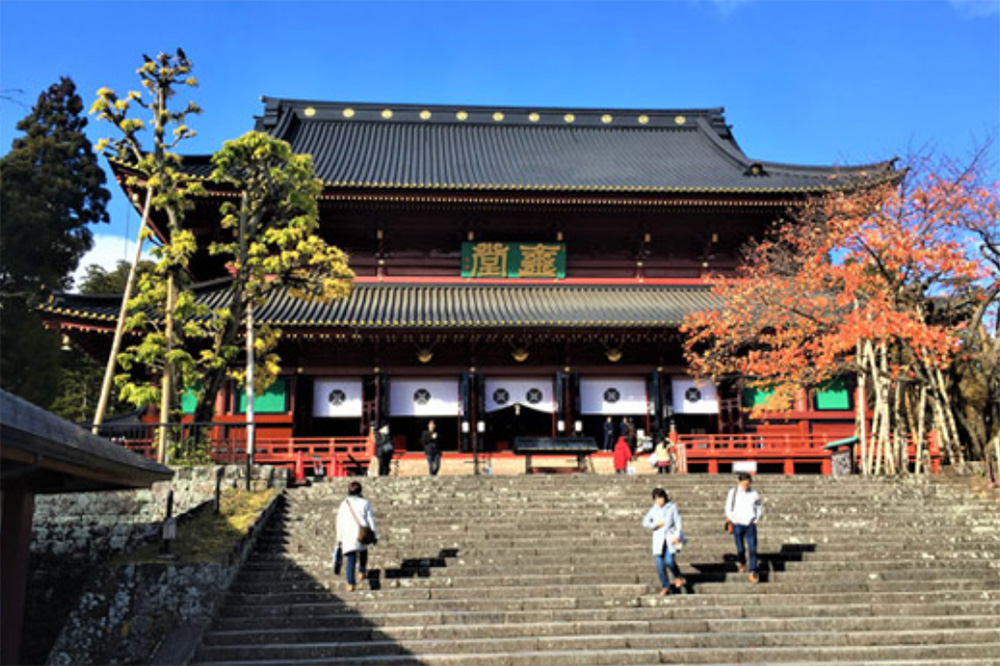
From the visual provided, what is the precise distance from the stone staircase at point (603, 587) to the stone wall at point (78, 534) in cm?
187

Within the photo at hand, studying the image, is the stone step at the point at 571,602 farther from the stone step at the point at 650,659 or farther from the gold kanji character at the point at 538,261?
the gold kanji character at the point at 538,261

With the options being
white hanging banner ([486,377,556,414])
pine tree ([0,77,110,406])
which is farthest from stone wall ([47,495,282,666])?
pine tree ([0,77,110,406])

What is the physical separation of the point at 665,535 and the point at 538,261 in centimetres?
1515

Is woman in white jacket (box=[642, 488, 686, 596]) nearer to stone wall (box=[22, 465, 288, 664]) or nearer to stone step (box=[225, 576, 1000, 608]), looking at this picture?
stone step (box=[225, 576, 1000, 608])

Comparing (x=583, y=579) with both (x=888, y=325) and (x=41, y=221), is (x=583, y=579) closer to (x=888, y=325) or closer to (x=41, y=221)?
(x=888, y=325)

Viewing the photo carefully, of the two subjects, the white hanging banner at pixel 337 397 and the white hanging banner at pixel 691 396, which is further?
the white hanging banner at pixel 691 396

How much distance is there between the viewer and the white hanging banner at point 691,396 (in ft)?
75.1

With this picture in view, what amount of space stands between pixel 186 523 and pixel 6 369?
21.9 meters

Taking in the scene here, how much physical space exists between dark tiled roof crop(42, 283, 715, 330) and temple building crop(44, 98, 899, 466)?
7 cm

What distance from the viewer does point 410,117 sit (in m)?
32.7

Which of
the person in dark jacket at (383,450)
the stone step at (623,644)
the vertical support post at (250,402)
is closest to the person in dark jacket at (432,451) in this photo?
the person in dark jacket at (383,450)

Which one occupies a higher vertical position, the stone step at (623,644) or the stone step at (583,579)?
the stone step at (583,579)

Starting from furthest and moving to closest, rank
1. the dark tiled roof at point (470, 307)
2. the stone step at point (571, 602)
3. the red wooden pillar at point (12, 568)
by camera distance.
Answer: the dark tiled roof at point (470, 307) < the stone step at point (571, 602) < the red wooden pillar at point (12, 568)

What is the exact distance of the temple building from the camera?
21797mm
